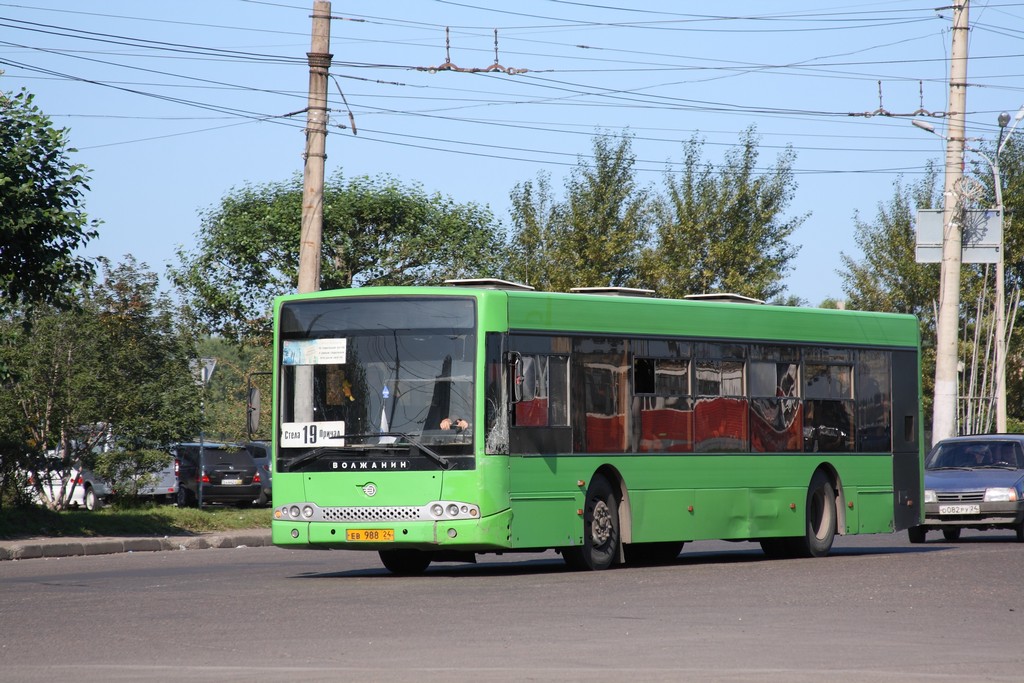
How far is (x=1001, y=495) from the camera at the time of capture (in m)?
25.0

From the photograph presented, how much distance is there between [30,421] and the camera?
28219 millimetres

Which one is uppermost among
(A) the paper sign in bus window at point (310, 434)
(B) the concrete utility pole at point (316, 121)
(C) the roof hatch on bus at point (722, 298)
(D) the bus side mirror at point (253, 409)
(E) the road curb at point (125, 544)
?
(B) the concrete utility pole at point (316, 121)

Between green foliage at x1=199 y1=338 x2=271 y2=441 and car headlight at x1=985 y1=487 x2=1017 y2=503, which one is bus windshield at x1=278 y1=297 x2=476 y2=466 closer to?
car headlight at x1=985 y1=487 x2=1017 y2=503

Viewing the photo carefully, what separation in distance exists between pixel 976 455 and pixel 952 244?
689 cm

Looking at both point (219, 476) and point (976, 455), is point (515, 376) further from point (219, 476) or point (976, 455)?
point (219, 476)

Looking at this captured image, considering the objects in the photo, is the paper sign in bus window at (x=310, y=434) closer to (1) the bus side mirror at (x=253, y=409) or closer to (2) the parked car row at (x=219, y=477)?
(1) the bus side mirror at (x=253, y=409)

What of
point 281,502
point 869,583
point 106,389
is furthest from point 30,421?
point 869,583

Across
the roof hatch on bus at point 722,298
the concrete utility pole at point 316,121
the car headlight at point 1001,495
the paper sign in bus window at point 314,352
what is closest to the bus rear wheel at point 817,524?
the roof hatch on bus at point 722,298

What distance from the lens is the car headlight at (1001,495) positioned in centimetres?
2497

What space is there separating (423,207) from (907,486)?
25.0 m

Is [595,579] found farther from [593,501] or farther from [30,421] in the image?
[30,421]

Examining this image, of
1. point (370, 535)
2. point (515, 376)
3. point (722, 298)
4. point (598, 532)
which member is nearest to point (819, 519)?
point (722, 298)

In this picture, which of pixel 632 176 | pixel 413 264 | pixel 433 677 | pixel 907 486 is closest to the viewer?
pixel 433 677

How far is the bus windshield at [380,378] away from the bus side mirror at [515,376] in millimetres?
401
